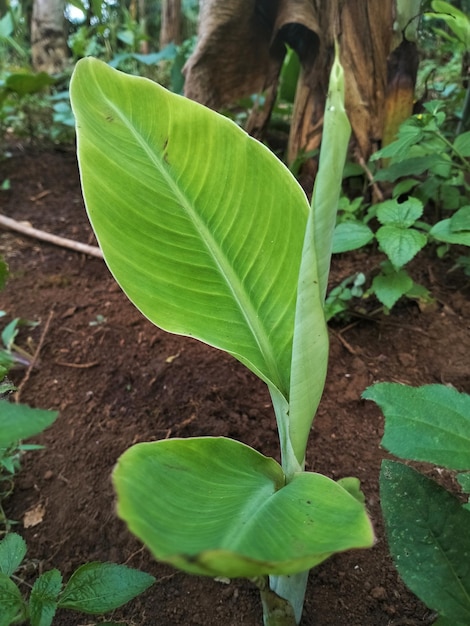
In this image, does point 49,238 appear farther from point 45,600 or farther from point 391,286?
point 45,600

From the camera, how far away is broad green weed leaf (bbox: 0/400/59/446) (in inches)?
13.8

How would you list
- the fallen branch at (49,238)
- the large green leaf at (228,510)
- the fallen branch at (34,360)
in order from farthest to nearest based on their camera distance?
the fallen branch at (49,238) → the fallen branch at (34,360) → the large green leaf at (228,510)

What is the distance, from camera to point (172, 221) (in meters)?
0.64

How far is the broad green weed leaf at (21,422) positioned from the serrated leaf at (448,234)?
2.69ft

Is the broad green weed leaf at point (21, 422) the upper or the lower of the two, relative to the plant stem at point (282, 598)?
upper

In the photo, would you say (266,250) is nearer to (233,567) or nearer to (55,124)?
(233,567)

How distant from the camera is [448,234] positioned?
962 millimetres

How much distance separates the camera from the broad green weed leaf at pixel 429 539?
1.57ft

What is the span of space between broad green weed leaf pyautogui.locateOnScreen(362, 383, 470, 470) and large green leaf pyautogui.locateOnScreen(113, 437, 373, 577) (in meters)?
0.09

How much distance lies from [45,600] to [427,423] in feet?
1.45

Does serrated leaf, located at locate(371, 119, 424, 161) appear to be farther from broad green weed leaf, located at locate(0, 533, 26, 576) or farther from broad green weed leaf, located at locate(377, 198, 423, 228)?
broad green weed leaf, located at locate(0, 533, 26, 576)

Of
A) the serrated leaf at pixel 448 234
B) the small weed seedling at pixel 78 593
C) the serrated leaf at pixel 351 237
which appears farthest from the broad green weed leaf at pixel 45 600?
the serrated leaf at pixel 448 234

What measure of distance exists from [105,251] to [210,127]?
0.67ft

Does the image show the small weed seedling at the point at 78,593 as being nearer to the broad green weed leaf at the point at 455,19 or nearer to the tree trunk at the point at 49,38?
the broad green weed leaf at the point at 455,19
